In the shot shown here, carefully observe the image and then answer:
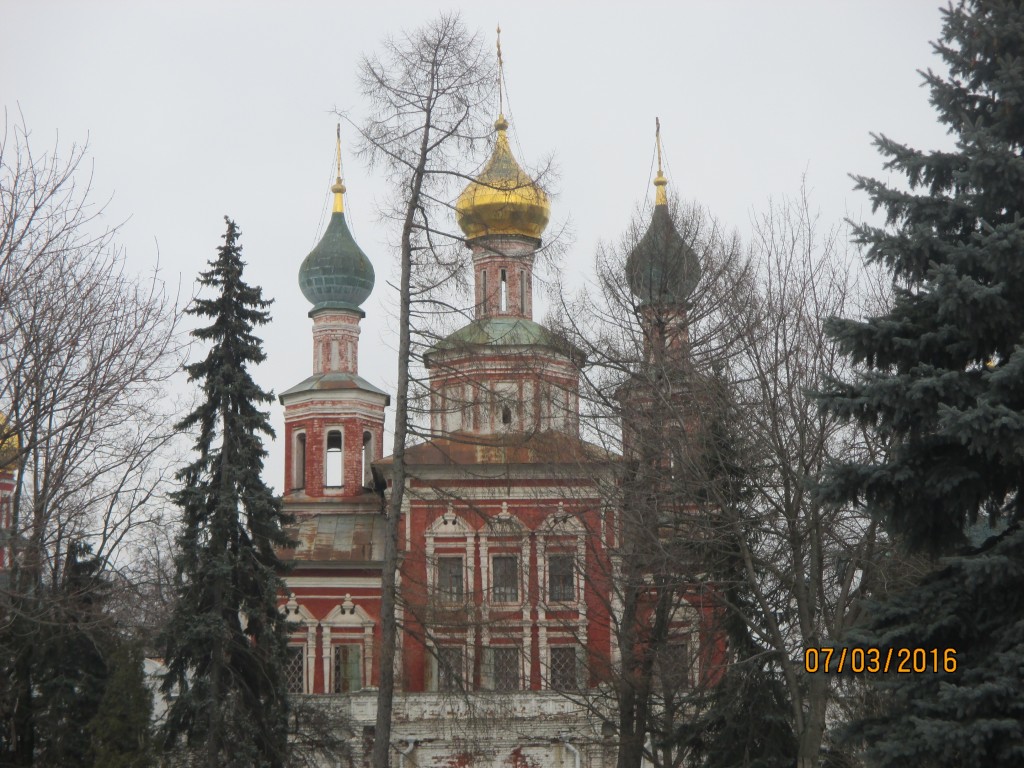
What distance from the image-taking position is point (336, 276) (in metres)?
37.6

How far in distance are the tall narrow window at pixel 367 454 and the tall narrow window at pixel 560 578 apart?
28.6ft

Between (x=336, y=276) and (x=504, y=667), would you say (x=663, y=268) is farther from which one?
(x=336, y=276)

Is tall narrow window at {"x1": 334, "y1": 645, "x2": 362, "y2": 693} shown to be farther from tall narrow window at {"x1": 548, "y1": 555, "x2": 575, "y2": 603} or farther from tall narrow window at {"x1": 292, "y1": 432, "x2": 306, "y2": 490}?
tall narrow window at {"x1": 292, "y1": 432, "x2": 306, "y2": 490}

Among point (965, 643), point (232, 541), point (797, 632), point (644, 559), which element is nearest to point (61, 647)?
point (232, 541)

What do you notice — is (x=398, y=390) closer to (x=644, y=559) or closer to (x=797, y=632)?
(x=644, y=559)

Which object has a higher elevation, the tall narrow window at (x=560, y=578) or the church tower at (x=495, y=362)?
the church tower at (x=495, y=362)

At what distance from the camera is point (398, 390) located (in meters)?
15.4

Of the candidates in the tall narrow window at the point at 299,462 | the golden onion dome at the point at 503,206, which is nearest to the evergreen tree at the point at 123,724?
the golden onion dome at the point at 503,206

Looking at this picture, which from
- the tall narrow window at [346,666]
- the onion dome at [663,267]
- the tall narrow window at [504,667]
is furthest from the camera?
the tall narrow window at [346,666]

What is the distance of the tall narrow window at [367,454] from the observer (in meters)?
36.6

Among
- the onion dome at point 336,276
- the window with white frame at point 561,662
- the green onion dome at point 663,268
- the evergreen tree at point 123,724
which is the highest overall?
the onion dome at point 336,276

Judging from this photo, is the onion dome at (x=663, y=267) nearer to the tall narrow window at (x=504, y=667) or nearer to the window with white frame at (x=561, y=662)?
the tall narrow window at (x=504, y=667)

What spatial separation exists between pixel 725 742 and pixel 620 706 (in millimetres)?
1551
